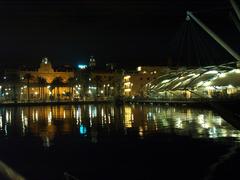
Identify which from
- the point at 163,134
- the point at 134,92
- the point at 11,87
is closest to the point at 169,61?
the point at 134,92

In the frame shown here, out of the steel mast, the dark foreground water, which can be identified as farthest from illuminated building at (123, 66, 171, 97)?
the dark foreground water

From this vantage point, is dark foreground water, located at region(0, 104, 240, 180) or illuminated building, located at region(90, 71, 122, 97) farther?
illuminated building, located at region(90, 71, 122, 97)

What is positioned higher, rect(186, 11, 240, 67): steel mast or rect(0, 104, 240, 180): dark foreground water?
rect(186, 11, 240, 67): steel mast

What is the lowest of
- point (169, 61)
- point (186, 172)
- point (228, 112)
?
point (186, 172)

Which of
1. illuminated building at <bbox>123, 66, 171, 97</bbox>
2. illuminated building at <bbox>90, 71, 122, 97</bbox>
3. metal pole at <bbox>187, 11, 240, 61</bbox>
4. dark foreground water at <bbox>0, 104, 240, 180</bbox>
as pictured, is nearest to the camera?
dark foreground water at <bbox>0, 104, 240, 180</bbox>

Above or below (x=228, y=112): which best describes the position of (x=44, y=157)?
below

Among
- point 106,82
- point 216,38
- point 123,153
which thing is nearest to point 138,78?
point 106,82

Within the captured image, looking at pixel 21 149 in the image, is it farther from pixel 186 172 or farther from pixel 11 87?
pixel 11 87

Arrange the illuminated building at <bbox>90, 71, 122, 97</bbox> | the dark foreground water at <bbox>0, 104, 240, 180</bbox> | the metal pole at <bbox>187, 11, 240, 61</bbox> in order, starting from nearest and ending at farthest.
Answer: the dark foreground water at <bbox>0, 104, 240, 180</bbox> → the metal pole at <bbox>187, 11, 240, 61</bbox> → the illuminated building at <bbox>90, 71, 122, 97</bbox>

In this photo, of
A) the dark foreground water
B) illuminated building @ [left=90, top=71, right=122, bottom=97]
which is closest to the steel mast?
the dark foreground water

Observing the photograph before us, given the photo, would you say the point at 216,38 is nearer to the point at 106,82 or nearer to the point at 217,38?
the point at 217,38

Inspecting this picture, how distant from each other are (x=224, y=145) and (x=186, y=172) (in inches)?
287

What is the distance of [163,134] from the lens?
106ft

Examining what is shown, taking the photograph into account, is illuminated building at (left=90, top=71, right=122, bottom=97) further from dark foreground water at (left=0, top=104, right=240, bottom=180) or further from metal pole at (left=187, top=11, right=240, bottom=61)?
dark foreground water at (left=0, top=104, right=240, bottom=180)
